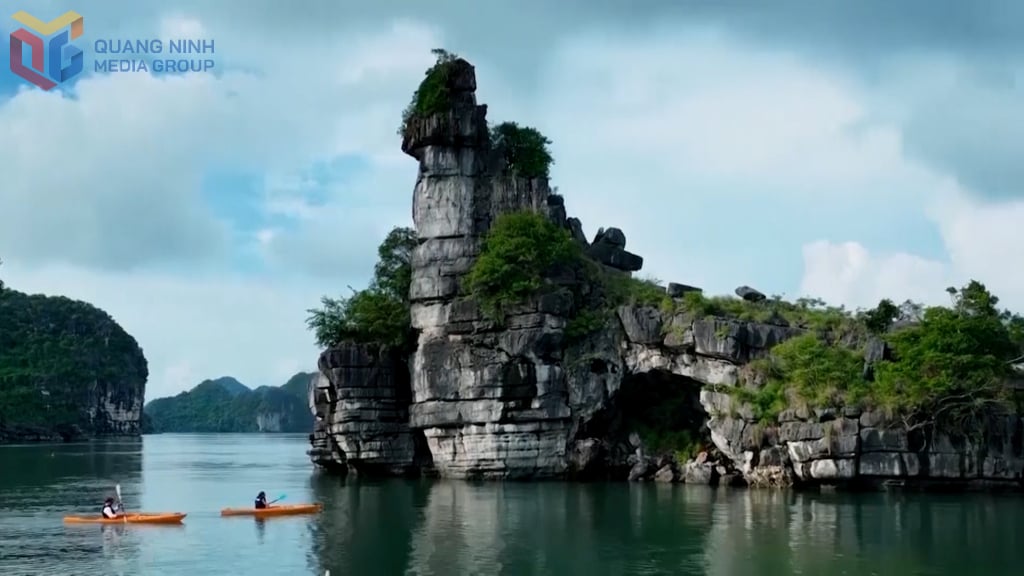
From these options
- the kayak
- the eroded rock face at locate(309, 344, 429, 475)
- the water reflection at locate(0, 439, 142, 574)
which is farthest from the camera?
the eroded rock face at locate(309, 344, 429, 475)

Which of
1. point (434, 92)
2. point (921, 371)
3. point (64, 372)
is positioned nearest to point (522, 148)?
point (434, 92)

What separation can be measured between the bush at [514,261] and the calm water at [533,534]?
8.92m

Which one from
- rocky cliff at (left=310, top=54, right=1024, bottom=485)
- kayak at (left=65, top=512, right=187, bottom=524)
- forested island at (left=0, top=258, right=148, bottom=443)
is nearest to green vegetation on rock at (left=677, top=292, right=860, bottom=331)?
rocky cliff at (left=310, top=54, right=1024, bottom=485)

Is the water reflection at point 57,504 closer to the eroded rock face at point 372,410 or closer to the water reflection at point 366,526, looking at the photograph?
the water reflection at point 366,526

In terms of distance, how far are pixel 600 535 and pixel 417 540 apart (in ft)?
17.7

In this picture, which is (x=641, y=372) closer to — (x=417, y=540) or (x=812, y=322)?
(x=812, y=322)

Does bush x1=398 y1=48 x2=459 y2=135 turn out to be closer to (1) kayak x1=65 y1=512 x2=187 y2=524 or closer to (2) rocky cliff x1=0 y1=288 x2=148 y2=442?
(1) kayak x1=65 y1=512 x2=187 y2=524

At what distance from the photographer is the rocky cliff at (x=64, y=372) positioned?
391ft

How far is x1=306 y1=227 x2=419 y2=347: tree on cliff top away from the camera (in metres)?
53.9

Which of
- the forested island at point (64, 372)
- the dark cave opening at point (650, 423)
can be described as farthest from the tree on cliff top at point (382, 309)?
the forested island at point (64, 372)

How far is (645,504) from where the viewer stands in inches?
1521

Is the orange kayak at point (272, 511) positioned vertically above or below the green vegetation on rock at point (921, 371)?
below

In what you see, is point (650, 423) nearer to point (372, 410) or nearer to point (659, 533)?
point (372, 410)

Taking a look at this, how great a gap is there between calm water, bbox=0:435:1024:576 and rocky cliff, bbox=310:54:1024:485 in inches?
85.0
